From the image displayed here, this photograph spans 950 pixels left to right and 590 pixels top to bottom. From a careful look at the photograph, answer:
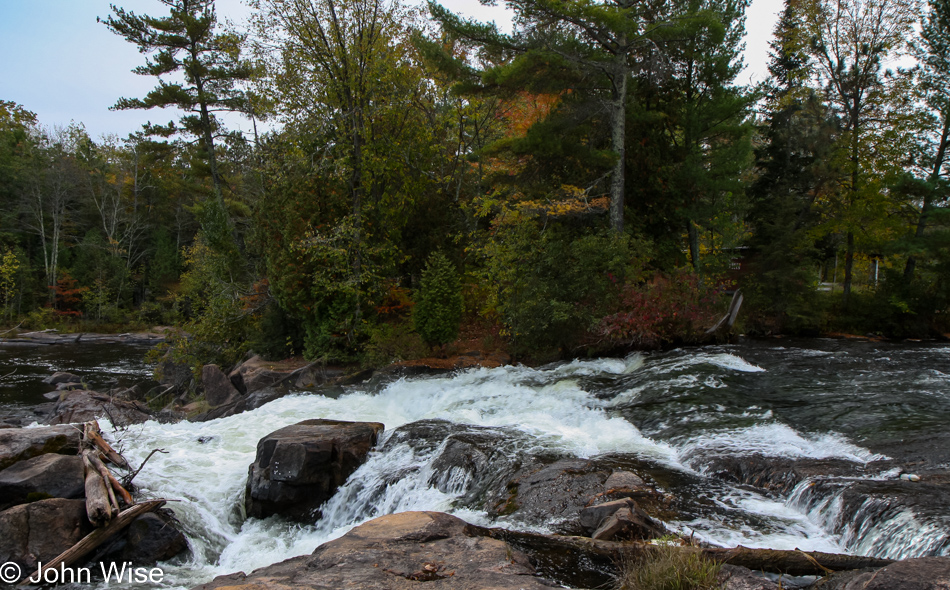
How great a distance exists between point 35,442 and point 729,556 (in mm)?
7968

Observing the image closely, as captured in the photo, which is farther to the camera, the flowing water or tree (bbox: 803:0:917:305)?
tree (bbox: 803:0:917:305)

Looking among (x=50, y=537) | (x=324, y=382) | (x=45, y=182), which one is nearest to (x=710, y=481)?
(x=50, y=537)

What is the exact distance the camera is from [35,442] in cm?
696

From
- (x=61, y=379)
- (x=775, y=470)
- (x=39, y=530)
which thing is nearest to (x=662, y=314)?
(x=775, y=470)

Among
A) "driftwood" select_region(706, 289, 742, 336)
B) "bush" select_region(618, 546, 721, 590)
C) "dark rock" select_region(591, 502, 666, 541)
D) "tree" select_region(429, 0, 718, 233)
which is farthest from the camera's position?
"driftwood" select_region(706, 289, 742, 336)

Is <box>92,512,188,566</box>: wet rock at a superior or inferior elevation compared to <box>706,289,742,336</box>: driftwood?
inferior

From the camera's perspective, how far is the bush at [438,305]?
14.8 meters

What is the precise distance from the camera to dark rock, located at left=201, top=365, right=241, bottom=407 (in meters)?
15.0

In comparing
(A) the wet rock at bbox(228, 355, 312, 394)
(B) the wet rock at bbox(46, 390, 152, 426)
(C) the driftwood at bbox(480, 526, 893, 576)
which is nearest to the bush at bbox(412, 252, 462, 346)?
(A) the wet rock at bbox(228, 355, 312, 394)

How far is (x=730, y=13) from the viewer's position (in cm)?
1881

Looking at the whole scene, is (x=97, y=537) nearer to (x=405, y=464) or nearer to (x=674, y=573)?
(x=405, y=464)

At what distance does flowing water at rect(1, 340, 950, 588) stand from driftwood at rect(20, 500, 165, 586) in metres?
0.66

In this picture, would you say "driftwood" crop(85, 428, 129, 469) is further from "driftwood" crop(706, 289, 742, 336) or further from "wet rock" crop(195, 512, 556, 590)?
"driftwood" crop(706, 289, 742, 336)

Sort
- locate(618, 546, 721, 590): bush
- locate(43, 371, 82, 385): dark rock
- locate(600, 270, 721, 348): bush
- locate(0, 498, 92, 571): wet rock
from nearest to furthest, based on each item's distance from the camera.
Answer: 1. locate(618, 546, 721, 590): bush
2. locate(0, 498, 92, 571): wet rock
3. locate(600, 270, 721, 348): bush
4. locate(43, 371, 82, 385): dark rock
